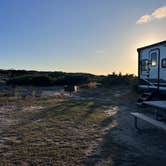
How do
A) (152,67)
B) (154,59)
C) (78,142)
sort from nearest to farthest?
(78,142), (154,59), (152,67)

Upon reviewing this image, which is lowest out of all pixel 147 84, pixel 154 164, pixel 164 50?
pixel 154 164

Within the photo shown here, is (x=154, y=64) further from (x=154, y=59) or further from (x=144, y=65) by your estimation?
(x=144, y=65)

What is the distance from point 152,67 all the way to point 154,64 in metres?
0.24

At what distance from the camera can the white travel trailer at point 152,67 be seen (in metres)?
10.5

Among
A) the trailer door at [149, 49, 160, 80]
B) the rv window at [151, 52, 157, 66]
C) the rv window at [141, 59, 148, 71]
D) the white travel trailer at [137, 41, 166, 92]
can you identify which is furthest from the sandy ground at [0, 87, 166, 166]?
the rv window at [141, 59, 148, 71]

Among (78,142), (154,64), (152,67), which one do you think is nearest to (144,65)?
(152,67)

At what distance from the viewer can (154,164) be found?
394 cm

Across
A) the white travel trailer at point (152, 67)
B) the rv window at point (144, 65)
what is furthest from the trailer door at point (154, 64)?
the rv window at point (144, 65)

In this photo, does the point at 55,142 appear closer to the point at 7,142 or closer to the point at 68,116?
the point at 7,142

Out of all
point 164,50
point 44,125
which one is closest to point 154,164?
point 44,125

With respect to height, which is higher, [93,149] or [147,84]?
[147,84]

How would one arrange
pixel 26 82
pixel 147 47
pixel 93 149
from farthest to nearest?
pixel 26 82 < pixel 147 47 < pixel 93 149

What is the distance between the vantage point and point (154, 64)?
36.5ft

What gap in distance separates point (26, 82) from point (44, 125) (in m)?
23.1
